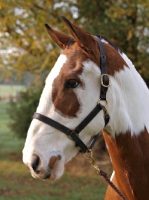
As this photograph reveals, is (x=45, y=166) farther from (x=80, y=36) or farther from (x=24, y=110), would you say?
(x=24, y=110)

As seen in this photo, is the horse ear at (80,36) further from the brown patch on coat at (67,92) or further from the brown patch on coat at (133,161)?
the brown patch on coat at (133,161)

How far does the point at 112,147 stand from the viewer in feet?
7.48

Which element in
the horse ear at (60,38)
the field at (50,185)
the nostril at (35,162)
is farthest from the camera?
the field at (50,185)

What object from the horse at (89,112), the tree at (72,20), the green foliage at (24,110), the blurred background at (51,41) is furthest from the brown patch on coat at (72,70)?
the green foliage at (24,110)

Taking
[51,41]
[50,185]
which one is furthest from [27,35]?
[50,185]

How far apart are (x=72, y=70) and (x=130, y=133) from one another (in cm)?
55

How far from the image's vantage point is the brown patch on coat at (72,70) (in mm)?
2047

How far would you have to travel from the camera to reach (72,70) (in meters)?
2.08

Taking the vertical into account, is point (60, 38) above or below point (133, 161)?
above

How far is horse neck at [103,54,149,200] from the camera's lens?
2.17 metres

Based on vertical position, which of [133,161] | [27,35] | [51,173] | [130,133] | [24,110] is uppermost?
[130,133]

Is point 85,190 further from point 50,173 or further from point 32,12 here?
point 50,173

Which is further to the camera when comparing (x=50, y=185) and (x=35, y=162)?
(x=50, y=185)

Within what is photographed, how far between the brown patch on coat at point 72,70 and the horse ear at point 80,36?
0.08 ft
